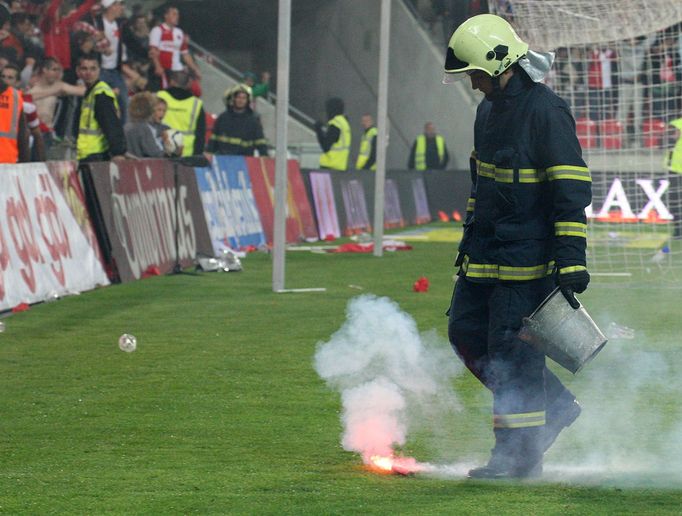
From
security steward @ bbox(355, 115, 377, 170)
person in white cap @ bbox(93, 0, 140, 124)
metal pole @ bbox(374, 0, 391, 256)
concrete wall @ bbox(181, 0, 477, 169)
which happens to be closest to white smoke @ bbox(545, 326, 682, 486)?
metal pole @ bbox(374, 0, 391, 256)

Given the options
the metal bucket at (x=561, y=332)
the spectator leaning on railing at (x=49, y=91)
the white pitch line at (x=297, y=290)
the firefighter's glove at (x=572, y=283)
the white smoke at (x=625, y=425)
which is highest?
the spectator leaning on railing at (x=49, y=91)

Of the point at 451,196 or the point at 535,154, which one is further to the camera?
the point at 451,196

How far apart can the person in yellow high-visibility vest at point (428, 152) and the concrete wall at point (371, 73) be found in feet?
4.74

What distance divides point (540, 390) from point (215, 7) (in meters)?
26.6

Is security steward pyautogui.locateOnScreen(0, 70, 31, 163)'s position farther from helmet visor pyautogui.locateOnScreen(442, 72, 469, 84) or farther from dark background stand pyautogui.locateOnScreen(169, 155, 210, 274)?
helmet visor pyautogui.locateOnScreen(442, 72, 469, 84)

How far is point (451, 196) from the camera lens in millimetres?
31234

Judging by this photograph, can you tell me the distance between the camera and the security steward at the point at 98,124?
15492 millimetres

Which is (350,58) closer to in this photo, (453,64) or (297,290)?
(297,290)

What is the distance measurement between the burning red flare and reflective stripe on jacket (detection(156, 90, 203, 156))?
13551 mm

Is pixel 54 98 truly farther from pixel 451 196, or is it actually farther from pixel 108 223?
pixel 451 196

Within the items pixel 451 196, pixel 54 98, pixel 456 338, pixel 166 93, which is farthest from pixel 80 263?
pixel 451 196

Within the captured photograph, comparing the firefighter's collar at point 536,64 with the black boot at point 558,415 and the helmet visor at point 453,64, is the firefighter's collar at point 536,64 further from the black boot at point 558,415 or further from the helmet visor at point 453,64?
the black boot at point 558,415

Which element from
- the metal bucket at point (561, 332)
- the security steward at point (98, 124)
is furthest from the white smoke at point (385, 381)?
the security steward at point (98, 124)

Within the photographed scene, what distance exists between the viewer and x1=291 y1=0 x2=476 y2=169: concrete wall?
1300 inches
